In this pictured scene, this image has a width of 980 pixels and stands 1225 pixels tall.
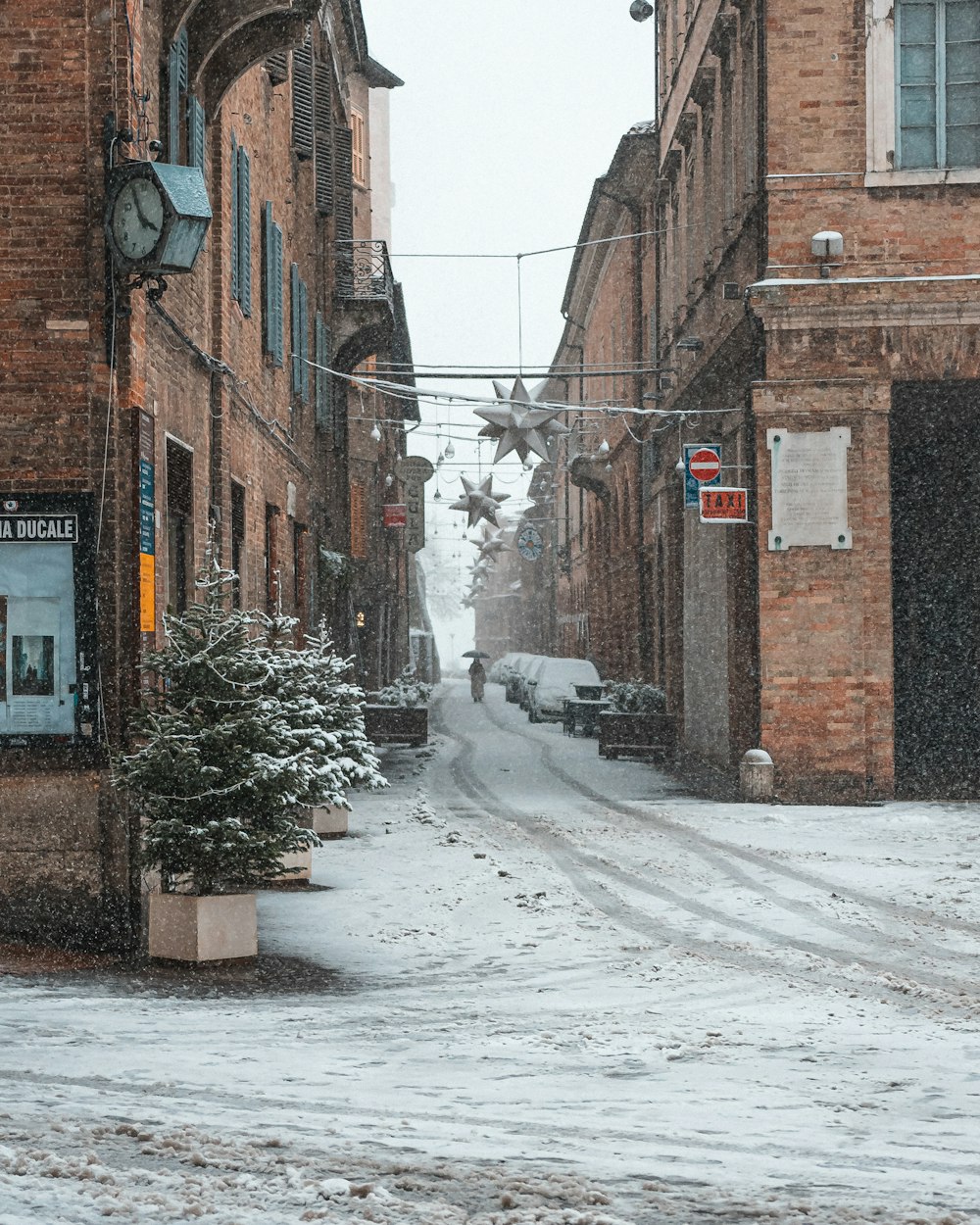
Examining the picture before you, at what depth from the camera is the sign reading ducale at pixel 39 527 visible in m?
10.4

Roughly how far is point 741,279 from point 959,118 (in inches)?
127

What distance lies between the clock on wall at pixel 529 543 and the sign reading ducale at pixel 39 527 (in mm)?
44706

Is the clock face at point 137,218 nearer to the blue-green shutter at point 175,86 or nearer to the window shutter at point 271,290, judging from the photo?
the blue-green shutter at point 175,86

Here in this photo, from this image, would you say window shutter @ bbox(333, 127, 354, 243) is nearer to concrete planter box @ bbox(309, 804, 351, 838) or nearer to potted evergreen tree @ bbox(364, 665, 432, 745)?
potted evergreen tree @ bbox(364, 665, 432, 745)

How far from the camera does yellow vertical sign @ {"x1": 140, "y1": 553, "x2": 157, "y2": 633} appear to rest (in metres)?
10.7

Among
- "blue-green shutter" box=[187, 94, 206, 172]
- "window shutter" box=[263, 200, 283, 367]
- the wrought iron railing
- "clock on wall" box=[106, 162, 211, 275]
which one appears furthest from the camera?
the wrought iron railing

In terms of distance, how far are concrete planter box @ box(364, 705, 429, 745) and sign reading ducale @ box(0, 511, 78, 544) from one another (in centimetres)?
1777

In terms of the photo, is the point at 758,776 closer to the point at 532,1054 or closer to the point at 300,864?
the point at 300,864

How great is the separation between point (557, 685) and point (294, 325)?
17.8 meters

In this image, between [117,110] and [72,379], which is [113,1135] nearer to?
[72,379]

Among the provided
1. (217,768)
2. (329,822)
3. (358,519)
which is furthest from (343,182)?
(217,768)

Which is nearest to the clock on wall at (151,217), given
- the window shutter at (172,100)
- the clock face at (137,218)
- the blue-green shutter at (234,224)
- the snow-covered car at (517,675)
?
the clock face at (137,218)

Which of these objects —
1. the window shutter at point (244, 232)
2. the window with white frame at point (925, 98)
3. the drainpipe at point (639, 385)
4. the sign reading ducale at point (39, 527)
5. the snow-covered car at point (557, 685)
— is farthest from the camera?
the snow-covered car at point (557, 685)

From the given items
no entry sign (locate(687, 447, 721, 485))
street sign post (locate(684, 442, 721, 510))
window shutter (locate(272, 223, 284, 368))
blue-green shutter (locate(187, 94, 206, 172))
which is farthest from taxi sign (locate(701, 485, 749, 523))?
blue-green shutter (locate(187, 94, 206, 172))
